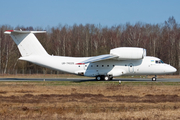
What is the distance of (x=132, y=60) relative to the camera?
35.4m

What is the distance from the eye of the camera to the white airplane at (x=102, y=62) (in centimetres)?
3450

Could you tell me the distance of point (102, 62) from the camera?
118ft

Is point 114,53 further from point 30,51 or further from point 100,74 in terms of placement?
point 30,51

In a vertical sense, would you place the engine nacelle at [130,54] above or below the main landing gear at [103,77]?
above

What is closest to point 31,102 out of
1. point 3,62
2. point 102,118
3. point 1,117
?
point 1,117

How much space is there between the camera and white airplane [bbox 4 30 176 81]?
34500 millimetres

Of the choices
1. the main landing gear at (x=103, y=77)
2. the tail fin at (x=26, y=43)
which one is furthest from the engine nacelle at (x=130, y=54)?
the tail fin at (x=26, y=43)

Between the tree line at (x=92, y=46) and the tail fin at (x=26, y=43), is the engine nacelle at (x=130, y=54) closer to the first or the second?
the tail fin at (x=26, y=43)

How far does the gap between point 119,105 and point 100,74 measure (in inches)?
816

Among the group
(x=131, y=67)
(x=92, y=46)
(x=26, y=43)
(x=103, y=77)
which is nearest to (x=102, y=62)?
(x=103, y=77)

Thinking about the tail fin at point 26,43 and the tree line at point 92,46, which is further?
the tree line at point 92,46

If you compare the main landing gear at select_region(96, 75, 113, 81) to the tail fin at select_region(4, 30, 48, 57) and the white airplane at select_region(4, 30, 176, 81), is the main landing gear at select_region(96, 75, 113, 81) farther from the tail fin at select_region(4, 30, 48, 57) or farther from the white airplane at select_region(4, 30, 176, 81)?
the tail fin at select_region(4, 30, 48, 57)

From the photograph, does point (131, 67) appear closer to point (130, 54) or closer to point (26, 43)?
point (130, 54)

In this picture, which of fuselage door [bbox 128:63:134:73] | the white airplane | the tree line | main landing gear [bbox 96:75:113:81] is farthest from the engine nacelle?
the tree line
